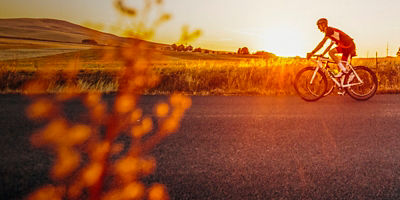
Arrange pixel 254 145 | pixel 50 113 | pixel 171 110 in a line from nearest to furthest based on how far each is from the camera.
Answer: pixel 254 145, pixel 50 113, pixel 171 110

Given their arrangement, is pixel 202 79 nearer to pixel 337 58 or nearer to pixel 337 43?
pixel 337 58

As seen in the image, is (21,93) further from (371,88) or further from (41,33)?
(41,33)

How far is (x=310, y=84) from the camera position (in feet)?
30.0

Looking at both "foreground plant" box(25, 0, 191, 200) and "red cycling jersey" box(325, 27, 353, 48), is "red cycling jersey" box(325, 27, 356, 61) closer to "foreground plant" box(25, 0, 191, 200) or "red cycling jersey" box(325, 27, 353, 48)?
"red cycling jersey" box(325, 27, 353, 48)

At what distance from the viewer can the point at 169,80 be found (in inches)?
476

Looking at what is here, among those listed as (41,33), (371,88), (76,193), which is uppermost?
(41,33)

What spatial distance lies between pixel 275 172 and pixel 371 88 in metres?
6.46

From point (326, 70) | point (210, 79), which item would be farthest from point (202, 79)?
point (326, 70)

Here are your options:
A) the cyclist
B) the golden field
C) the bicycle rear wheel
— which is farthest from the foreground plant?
the bicycle rear wheel

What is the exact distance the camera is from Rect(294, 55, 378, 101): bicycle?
9.09 meters

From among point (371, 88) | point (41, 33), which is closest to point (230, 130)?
point (371, 88)

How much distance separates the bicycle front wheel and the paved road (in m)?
2.17

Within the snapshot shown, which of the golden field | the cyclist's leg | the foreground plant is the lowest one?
the foreground plant

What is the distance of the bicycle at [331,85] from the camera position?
29.8 ft
